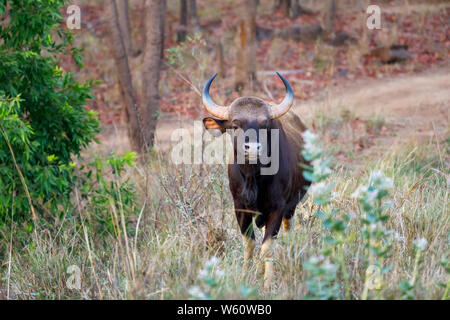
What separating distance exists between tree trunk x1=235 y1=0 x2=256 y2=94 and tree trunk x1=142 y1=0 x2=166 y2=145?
4.01 m

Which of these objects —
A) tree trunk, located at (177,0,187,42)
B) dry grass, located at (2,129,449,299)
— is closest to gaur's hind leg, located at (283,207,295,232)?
dry grass, located at (2,129,449,299)

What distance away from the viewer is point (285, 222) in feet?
21.6

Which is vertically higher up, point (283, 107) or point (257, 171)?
point (283, 107)

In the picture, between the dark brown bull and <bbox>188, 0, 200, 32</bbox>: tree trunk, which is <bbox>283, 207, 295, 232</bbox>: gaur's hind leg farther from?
<bbox>188, 0, 200, 32</bbox>: tree trunk

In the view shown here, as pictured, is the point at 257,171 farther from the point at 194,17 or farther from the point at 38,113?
the point at 194,17

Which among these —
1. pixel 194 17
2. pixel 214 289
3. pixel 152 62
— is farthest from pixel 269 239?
pixel 194 17

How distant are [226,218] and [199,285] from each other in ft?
7.10

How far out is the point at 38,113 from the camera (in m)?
7.46

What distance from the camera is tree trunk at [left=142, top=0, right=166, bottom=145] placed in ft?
35.8

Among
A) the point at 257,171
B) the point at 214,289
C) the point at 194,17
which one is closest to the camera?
the point at 214,289

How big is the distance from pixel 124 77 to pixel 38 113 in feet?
13.0

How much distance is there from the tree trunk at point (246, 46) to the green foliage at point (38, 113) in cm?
780

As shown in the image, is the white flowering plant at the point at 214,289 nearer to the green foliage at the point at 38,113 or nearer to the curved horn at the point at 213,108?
the curved horn at the point at 213,108

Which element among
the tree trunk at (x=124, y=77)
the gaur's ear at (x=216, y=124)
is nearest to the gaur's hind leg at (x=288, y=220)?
the gaur's ear at (x=216, y=124)
